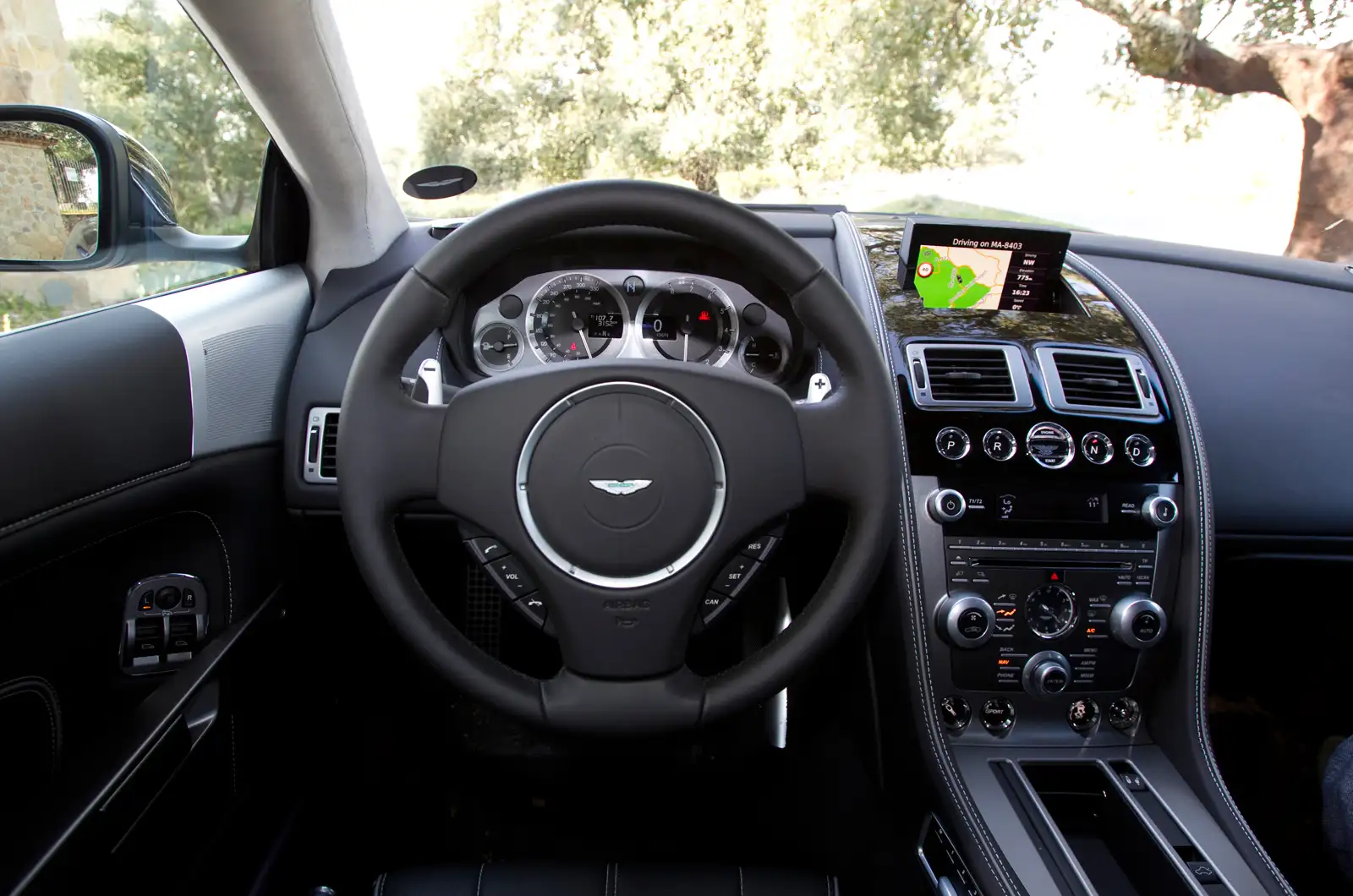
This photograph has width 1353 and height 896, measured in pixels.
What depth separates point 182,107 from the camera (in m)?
1.74

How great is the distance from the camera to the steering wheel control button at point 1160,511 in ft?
5.40

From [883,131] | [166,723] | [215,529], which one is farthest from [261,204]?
[883,131]

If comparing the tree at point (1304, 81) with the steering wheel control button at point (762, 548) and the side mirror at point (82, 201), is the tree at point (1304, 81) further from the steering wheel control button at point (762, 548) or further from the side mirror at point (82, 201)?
the side mirror at point (82, 201)

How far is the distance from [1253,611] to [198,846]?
243cm

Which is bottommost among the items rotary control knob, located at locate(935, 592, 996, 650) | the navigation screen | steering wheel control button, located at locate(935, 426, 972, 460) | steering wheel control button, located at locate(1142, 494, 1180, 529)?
rotary control knob, located at locate(935, 592, 996, 650)

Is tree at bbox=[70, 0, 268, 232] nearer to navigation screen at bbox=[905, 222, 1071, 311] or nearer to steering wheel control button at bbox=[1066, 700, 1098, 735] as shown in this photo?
navigation screen at bbox=[905, 222, 1071, 311]

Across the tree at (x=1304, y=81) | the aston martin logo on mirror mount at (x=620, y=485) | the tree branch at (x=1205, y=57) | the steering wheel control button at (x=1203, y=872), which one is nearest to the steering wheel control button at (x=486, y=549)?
the aston martin logo on mirror mount at (x=620, y=485)

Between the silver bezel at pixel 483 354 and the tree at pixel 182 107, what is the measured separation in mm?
612

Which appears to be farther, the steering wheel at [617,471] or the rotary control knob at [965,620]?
the rotary control knob at [965,620]

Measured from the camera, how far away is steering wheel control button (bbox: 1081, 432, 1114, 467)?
1662mm

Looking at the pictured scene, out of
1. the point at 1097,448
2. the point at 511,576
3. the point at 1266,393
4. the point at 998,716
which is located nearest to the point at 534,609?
the point at 511,576

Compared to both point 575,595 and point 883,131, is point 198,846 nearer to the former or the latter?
point 575,595

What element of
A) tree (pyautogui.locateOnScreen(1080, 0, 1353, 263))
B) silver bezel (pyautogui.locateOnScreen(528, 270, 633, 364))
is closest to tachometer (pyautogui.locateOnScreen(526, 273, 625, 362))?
silver bezel (pyautogui.locateOnScreen(528, 270, 633, 364))

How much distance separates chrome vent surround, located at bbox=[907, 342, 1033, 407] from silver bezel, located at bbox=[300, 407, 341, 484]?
1.16m
